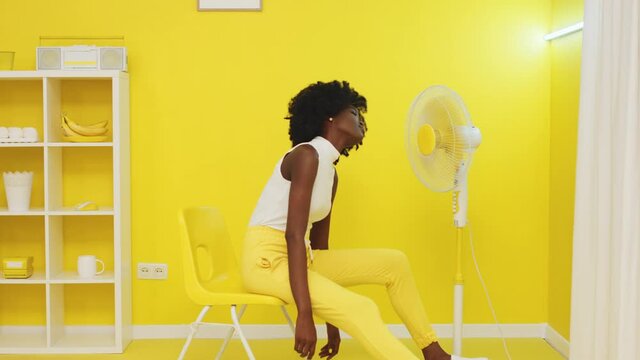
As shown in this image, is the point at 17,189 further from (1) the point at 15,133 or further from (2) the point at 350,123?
(2) the point at 350,123

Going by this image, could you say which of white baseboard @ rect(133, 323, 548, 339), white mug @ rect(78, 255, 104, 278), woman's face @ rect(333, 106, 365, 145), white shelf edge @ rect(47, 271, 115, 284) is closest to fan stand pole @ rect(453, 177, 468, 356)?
woman's face @ rect(333, 106, 365, 145)

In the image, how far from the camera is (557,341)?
3662mm

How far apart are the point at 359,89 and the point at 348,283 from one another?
1.19 metres

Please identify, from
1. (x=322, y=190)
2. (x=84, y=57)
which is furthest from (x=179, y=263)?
(x=322, y=190)

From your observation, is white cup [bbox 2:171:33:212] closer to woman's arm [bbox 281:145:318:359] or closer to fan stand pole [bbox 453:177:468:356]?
woman's arm [bbox 281:145:318:359]

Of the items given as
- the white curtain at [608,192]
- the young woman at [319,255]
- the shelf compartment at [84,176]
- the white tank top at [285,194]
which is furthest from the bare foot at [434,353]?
the shelf compartment at [84,176]

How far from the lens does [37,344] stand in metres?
3.61

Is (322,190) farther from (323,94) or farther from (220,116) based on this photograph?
(220,116)

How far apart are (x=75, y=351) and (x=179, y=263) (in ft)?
2.03

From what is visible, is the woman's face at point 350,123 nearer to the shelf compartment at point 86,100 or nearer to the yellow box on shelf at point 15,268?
the shelf compartment at point 86,100

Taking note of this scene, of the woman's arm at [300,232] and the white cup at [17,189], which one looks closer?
the woman's arm at [300,232]

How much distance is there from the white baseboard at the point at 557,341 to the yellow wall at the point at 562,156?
3cm

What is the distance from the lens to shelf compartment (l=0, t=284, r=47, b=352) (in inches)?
150

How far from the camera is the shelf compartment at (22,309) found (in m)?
3.80
